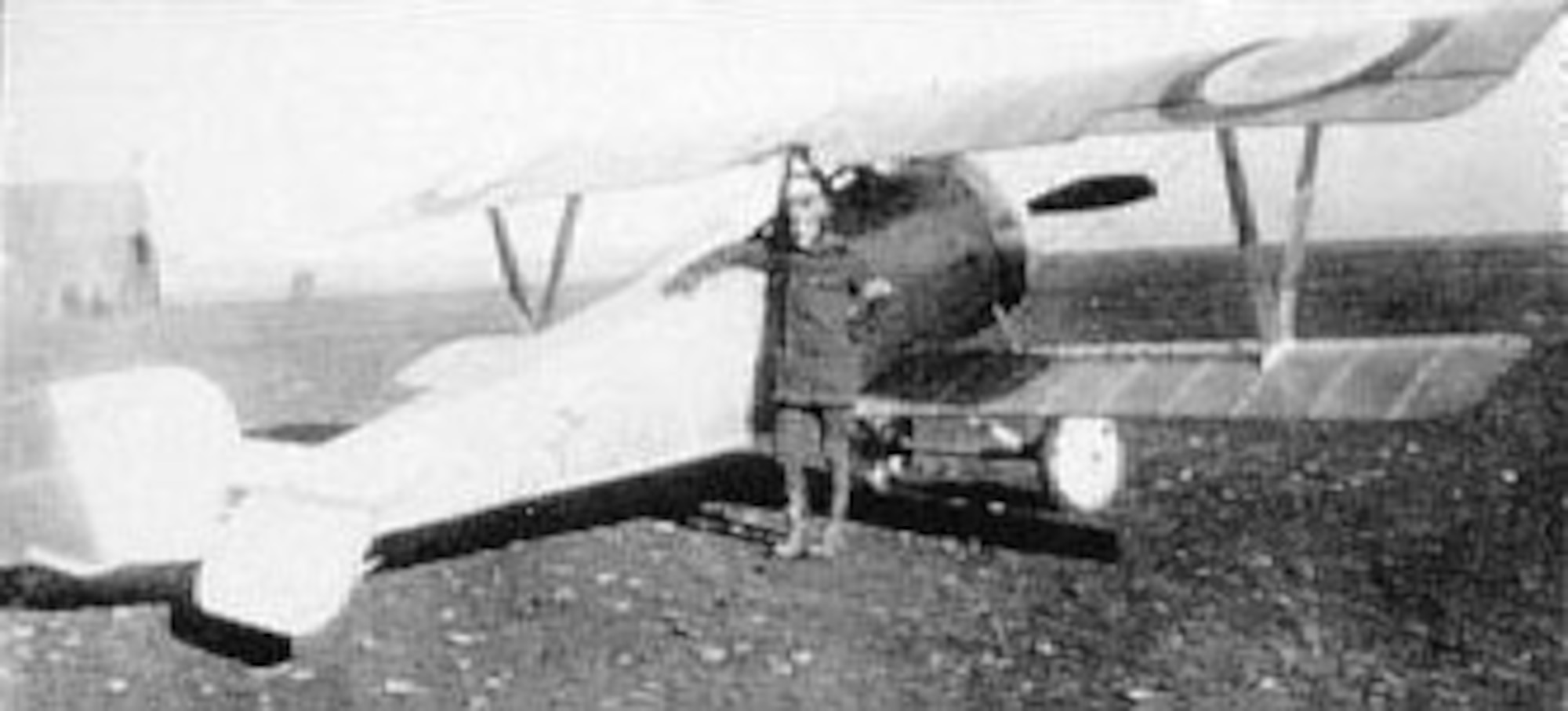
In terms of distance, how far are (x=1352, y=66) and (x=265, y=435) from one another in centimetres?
653

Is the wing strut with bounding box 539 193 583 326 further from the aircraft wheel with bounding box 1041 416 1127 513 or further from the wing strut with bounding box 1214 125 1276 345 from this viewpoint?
the wing strut with bounding box 1214 125 1276 345

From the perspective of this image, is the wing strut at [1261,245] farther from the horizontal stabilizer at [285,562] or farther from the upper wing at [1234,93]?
the horizontal stabilizer at [285,562]

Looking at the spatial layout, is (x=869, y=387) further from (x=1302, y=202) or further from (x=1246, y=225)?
(x=1302, y=202)

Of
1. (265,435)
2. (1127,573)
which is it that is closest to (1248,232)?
(1127,573)

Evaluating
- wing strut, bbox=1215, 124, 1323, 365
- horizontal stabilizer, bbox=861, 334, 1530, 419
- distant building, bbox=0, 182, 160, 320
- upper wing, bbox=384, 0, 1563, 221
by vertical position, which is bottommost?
distant building, bbox=0, 182, 160, 320

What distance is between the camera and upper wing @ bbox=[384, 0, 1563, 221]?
14.4ft

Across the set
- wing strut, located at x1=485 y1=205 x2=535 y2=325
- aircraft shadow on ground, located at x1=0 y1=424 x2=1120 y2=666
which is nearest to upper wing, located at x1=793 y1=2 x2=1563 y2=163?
aircraft shadow on ground, located at x1=0 y1=424 x2=1120 y2=666

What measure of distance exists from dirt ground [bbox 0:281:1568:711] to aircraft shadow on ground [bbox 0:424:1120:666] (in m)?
0.01

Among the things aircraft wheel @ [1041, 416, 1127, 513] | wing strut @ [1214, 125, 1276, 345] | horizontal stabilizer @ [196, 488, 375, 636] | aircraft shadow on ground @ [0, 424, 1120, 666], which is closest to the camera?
horizontal stabilizer @ [196, 488, 375, 636]

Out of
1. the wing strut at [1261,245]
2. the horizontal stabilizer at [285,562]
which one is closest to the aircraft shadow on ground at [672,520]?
the horizontal stabilizer at [285,562]

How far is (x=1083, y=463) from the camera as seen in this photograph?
5.81 m

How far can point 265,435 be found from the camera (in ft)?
30.4

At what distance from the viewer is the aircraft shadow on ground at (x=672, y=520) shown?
446 centimetres

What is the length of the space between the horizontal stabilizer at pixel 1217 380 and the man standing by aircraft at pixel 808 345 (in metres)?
0.17
